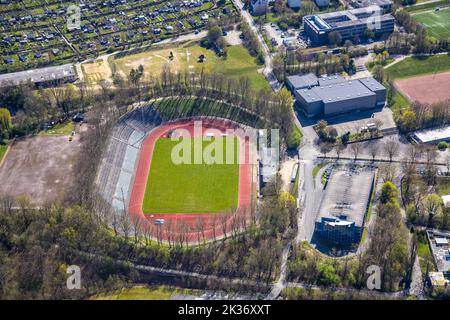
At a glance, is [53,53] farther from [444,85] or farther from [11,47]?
[444,85]

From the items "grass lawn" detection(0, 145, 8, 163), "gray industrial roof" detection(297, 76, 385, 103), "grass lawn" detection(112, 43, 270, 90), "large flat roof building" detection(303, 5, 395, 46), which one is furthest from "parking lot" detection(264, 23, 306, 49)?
"grass lawn" detection(0, 145, 8, 163)

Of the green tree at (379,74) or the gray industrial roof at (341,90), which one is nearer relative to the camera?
the gray industrial roof at (341,90)

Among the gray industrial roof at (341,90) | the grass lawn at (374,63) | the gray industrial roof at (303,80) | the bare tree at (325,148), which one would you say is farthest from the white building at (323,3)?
the bare tree at (325,148)

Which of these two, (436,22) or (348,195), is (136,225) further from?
(436,22)

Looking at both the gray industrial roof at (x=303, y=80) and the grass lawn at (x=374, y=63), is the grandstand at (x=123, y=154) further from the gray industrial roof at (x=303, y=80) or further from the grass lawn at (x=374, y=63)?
the grass lawn at (x=374, y=63)

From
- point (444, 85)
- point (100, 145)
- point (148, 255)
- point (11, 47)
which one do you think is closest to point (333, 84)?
point (444, 85)
